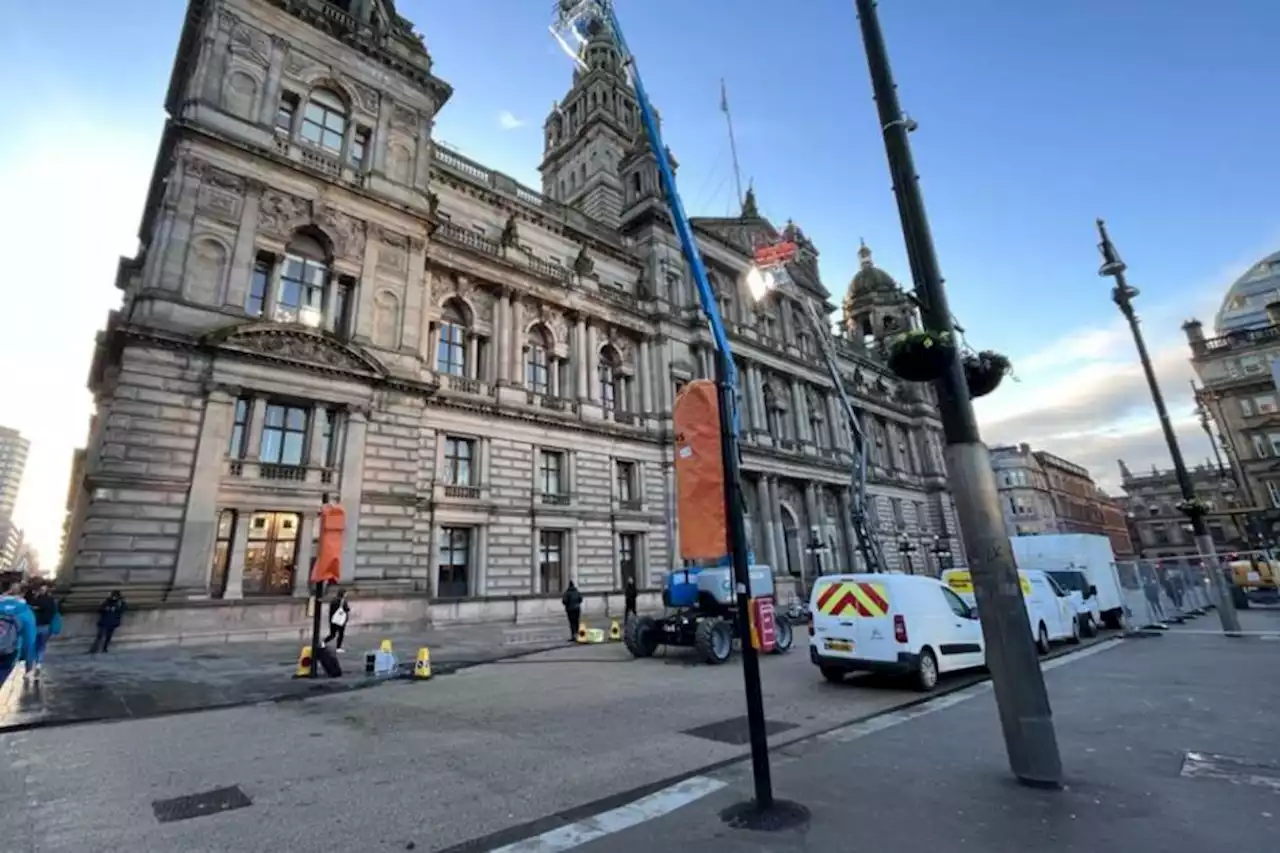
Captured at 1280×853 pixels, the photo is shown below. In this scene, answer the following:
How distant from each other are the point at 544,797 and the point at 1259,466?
6564 cm

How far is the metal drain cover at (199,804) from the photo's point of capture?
4727mm

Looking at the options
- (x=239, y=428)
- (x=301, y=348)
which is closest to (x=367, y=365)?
(x=301, y=348)

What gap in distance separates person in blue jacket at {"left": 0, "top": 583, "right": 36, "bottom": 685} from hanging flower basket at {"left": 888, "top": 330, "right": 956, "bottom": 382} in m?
10.5

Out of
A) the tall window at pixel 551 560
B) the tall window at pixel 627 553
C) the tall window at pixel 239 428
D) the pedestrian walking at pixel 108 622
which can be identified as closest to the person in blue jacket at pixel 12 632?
the pedestrian walking at pixel 108 622

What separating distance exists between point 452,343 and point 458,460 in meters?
5.17

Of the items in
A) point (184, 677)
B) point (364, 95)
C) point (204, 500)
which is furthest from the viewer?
point (364, 95)

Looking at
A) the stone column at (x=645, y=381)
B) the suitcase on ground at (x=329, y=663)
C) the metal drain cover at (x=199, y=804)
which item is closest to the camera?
the metal drain cover at (x=199, y=804)

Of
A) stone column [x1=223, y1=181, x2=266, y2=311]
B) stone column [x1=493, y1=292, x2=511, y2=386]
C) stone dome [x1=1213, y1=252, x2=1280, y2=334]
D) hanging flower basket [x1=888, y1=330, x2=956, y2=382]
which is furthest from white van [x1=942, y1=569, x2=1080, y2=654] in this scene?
stone dome [x1=1213, y1=252, x2=1280, y2=334]

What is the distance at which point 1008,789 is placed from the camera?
15.6ft

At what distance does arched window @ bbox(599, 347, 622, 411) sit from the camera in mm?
30438

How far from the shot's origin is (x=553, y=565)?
2517 cm

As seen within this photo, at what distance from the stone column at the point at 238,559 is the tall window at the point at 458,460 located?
694 cm

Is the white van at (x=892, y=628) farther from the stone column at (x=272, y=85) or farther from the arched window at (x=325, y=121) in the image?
the arched window at (x=325, y=121)

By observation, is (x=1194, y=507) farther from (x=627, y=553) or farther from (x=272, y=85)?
(x=272, y=85)
